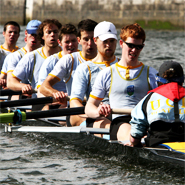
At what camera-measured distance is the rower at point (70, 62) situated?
5.92 meters

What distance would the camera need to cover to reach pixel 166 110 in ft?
11.8

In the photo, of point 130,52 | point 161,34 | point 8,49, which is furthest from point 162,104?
point 161,34

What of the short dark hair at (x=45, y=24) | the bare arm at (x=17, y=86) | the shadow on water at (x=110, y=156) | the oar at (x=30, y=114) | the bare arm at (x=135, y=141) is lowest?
the shadow on water at (x=110, y=156)

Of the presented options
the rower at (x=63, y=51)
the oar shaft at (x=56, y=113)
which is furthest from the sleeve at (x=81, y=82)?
the rower at (x=63, y=51)

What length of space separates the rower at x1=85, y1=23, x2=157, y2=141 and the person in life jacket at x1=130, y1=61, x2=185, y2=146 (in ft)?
2.96

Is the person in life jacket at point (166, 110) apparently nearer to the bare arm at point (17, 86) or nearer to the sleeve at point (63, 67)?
the sleeve at point (63, 67)

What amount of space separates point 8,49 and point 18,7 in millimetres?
24743

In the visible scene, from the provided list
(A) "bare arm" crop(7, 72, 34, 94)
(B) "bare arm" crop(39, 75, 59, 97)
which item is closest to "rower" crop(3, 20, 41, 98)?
(A) "bare arm" crop(7, 72, 34, 94)

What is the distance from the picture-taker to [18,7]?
32938mm

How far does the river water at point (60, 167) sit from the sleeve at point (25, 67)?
1.13m

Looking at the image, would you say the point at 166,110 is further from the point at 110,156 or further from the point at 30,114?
the point at 30,114

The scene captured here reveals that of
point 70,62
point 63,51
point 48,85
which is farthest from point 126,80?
point 63,51

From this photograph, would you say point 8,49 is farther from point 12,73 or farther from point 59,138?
point 59,138

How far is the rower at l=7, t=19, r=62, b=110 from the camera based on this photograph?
706 centimetres
